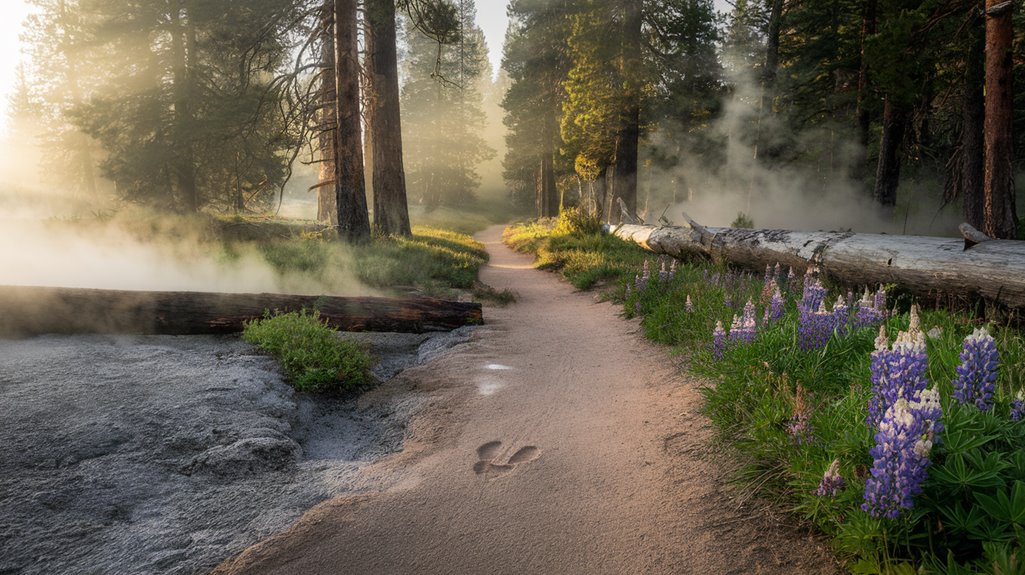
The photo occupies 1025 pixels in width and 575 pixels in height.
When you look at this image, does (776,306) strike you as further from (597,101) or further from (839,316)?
(597,101)

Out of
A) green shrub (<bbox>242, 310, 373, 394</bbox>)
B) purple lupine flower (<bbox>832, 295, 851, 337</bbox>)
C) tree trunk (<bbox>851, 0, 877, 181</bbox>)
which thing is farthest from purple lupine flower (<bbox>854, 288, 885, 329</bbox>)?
tree trunk (<bbox>851, 0, 877, 181</bbox>)

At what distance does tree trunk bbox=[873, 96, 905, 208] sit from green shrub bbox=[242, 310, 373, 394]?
59.4 ft

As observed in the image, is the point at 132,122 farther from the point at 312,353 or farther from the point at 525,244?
the point at 312,353

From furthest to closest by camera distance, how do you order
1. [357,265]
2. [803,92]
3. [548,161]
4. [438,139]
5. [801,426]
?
1. [438,139]
2. [548,161]
3. [803,92]
4. [357,265]
5. [801,426]

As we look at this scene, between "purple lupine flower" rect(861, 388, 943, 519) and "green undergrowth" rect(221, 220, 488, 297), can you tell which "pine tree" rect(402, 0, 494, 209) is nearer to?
"green undergrowth" rect(221, 220, 488, 297)

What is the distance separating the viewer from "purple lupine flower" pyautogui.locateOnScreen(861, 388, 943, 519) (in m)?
1.91

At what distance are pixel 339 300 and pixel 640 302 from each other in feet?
14.8

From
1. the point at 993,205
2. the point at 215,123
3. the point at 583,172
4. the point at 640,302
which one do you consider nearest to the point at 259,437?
the point at 640,302

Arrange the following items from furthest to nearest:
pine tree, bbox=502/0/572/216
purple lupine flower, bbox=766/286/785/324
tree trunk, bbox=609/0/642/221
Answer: pine tree, bbox=502/0/572/216 → tree trunk, bbox=609/0/642/221 → purple lupine flower, bbox=766/286/785/324

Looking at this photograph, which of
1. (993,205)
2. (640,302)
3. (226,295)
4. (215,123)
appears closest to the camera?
(226,295)

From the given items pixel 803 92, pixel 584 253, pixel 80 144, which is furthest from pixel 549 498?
pixel 80 144

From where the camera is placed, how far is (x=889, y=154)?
669 inches

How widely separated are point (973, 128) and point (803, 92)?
10986mm

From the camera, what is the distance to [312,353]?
532cm
